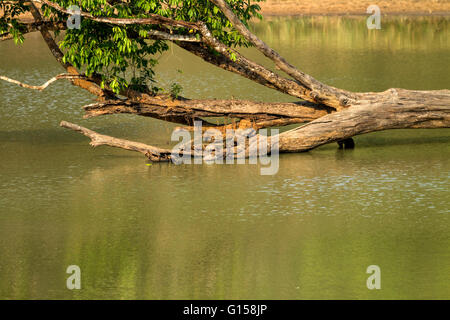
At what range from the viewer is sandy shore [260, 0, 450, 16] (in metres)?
48.1

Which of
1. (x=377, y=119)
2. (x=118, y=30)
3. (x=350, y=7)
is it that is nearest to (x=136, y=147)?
(x=118, y=30)

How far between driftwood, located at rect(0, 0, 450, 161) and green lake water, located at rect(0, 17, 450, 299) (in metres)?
0.52

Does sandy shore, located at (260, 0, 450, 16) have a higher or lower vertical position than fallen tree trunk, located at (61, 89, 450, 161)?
higher

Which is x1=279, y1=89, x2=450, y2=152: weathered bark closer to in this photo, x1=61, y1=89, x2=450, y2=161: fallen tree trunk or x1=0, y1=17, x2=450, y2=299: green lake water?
x1=61, y1=89, x2=450, y2=161: fallen tree trunk

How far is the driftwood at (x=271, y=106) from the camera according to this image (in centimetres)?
1878

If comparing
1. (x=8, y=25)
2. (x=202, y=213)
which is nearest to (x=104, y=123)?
(x=8, y=25)

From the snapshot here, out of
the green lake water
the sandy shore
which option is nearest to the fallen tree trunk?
the green lake water

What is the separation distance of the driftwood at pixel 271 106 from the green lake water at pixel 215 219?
520mm

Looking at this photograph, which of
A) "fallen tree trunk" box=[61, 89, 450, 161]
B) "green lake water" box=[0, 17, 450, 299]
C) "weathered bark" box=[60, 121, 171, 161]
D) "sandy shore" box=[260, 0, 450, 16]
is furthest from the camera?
"sandy shore" box=[260, 0, 450, 16]

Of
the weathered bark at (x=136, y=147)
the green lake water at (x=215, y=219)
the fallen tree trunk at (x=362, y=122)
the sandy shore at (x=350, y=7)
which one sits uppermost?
the sandy shore at (x=350, y=7)

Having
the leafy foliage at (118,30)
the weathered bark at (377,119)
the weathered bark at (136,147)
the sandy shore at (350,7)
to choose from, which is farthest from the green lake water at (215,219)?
the sandy shore at (350,7)

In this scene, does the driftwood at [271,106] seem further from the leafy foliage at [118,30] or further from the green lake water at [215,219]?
the green lake water at [215,219]

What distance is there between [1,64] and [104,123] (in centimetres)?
1424

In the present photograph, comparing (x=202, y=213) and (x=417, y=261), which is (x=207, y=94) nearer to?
(x=202, y=213)
